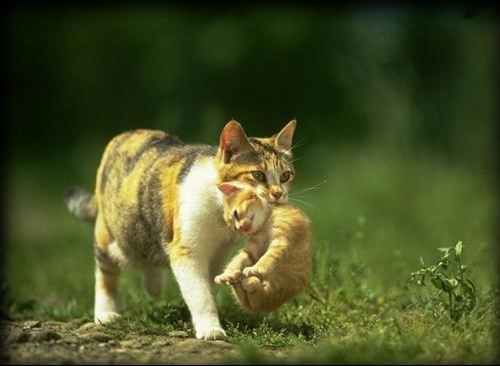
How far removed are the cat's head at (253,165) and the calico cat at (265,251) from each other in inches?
2.1

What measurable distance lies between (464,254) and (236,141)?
3087 millimetres

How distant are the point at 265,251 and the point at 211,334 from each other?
473 millimetres

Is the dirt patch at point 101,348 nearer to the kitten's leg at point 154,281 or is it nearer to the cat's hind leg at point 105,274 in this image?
the cat's hind leg at point 105,274

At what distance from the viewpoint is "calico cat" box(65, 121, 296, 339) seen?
4742 mm

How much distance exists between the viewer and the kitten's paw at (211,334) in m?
4.61

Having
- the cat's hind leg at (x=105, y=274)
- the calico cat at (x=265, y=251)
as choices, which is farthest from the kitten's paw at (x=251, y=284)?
the cat's hind leg at (x=105, y=274)

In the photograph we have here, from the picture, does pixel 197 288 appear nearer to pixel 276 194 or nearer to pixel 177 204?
pixel 177 204

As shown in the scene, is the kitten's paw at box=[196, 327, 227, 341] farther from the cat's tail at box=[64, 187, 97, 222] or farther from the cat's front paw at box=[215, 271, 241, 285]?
the cat's tail at box=[64, 187, 97, 222]

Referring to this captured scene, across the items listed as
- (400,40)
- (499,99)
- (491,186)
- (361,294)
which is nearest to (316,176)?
(491,186)

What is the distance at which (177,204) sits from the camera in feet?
16.4

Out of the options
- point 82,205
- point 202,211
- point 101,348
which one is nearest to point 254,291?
point 202,211

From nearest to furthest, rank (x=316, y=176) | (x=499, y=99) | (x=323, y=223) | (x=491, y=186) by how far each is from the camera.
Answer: (x=323, y=223)
(x=491, y=186)
(x=316, y=176)
(x=499, y=99)

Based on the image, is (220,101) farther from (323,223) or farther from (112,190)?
(112,190)

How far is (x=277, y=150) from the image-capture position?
4891 millimetres
